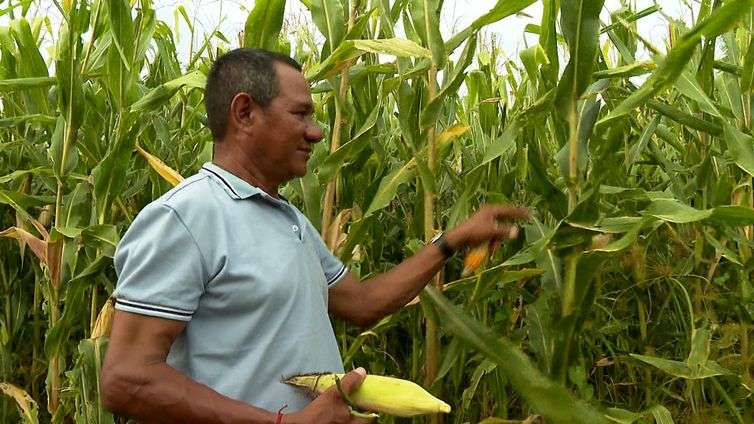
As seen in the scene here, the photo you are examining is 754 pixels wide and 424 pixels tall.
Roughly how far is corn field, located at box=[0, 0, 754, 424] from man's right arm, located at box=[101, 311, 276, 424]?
2.12ft

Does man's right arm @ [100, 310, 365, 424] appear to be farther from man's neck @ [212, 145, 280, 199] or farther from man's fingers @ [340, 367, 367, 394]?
man's neck @ [212, 145, 280, 199]

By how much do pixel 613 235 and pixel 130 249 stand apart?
1203 millimetres

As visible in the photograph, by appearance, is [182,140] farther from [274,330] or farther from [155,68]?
[274,330]

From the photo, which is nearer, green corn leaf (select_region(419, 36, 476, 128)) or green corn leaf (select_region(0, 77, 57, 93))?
green corn leaf (select_region(419, 36, 476, 128))

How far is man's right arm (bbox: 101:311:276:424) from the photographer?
1.42 meters

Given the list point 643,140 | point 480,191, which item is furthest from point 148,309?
point 643,140

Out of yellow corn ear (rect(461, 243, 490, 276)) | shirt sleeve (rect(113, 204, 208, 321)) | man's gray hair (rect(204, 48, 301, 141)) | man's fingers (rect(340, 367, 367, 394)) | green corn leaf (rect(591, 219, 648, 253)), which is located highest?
man's gray hair (rect(204, 48, 301, 141))

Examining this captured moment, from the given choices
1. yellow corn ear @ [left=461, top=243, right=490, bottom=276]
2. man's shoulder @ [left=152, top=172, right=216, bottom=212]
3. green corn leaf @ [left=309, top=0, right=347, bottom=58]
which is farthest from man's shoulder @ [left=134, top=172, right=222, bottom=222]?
green corn leaf @ [left=309, top=0, right=347, bottom=58]

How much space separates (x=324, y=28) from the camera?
2.46 m

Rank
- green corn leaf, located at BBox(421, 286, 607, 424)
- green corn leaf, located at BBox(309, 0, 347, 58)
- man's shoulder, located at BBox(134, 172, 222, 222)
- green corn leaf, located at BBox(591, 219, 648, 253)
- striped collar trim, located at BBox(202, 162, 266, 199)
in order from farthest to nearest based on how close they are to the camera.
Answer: green corn leaf, located at BBox(309, 0, 347, 58)
green corn leaf, located at BBox(591, 219, 648, 253)
green corn leaf, located at BBox(421, 286, 607, 424)
striped collar trim, located at BBox(202, 162, 266, 199)
man's shoulder, located at BBox(134, 172, 222, 222)

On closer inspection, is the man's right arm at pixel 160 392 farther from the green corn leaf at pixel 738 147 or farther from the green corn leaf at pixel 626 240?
the green corn leaf at pixel 738 147

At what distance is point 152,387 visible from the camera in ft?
4.67

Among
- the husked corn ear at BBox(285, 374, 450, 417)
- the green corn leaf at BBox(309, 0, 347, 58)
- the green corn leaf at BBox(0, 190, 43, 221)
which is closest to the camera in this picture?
the husked corn ear at BBox(285, 374, 450, 417)

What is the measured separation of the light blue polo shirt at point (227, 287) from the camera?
1.47 meters
